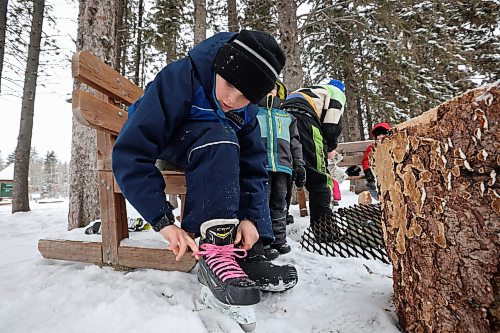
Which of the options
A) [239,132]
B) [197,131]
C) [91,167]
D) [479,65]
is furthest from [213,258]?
[479,65]

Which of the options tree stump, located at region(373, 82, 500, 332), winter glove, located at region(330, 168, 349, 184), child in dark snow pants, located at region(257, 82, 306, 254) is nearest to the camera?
tree stump, located at region(373, 82, 500, 332)

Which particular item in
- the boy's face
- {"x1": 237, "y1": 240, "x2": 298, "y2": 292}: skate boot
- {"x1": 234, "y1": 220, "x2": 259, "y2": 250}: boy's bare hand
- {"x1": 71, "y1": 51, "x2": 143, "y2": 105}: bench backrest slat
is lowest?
{"x1": 237, "y1": 240, "x2": 298, "y2": 292}: skate boot

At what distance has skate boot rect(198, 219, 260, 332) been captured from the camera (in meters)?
1.09

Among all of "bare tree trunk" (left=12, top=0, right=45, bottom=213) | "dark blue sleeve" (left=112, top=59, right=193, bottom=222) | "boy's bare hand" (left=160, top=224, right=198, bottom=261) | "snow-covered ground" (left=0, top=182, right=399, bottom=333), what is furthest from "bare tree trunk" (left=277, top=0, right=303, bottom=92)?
"bare tree trunk" (left=12, top=0, right=45, bottom=213)

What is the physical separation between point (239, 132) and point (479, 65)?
1086cm

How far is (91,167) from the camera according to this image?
10.7 feet

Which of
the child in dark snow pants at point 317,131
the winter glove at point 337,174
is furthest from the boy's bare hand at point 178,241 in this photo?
the winter glove at point 337,174

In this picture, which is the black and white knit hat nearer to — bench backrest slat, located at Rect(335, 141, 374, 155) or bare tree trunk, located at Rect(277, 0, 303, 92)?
bench backrest slat, located at Rect(335, 141, 374, 155)

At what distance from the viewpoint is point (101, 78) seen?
1911mm

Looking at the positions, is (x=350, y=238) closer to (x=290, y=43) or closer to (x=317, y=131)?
(x=317, y=131)

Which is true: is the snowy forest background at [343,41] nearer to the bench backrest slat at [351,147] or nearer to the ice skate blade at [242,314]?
the bench backrest slat at [351,147]

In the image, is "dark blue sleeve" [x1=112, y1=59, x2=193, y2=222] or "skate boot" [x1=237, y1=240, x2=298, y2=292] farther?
"skate boot" [x1=237, y1=240, x2=298, y2=292]

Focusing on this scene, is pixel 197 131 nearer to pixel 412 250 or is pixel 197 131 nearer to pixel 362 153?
pixel 412 250

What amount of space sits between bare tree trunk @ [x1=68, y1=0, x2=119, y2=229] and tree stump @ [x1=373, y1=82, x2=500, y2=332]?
303cm
